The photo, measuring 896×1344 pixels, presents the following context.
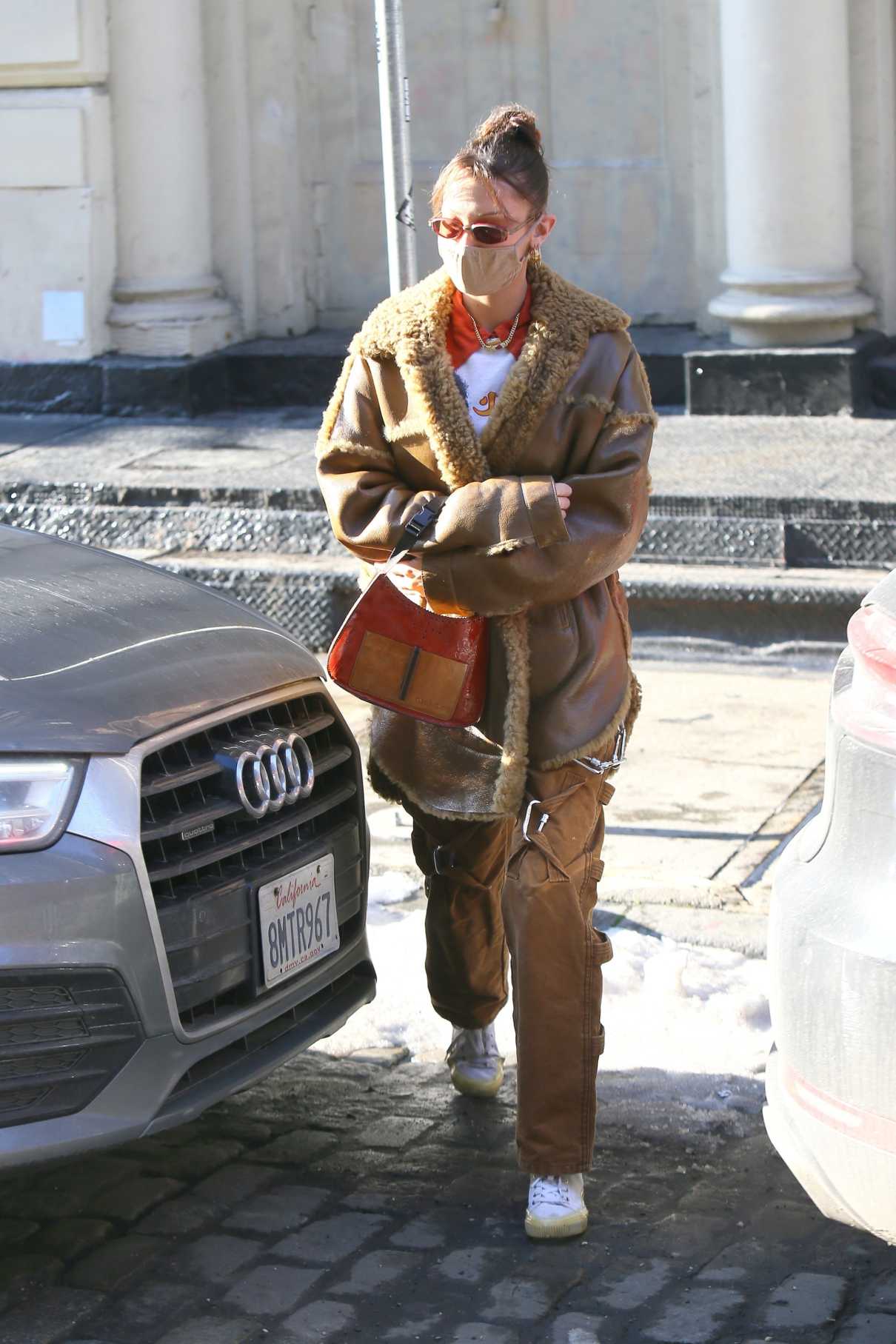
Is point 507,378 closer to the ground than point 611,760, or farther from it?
farther from it

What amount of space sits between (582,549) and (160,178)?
701 cm

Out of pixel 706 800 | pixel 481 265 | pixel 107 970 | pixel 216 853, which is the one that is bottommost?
pixel 706 800

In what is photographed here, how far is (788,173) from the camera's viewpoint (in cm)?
853

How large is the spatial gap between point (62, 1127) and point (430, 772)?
0.97 m

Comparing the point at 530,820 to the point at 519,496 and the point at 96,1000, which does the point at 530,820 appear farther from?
the point at 96,1000

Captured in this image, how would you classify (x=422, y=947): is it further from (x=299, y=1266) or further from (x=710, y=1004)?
(x=299, y=1266)

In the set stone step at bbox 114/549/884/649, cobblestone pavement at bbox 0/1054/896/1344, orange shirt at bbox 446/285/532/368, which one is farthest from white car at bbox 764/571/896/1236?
stone step at bbox 114/549/884/649

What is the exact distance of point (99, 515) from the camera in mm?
8320

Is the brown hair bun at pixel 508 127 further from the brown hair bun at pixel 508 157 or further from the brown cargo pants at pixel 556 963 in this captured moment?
the brown cargo pants at pixel 556 963

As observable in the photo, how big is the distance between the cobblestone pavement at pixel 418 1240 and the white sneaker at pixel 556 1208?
0.03 meters

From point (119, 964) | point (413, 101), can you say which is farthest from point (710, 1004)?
point (413, 101)

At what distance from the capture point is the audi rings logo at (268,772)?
3395 millimetres

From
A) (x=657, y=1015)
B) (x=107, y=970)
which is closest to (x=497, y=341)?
(x=107, y=970)

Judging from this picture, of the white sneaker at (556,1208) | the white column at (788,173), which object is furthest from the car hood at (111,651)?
the white column at (788,173)
